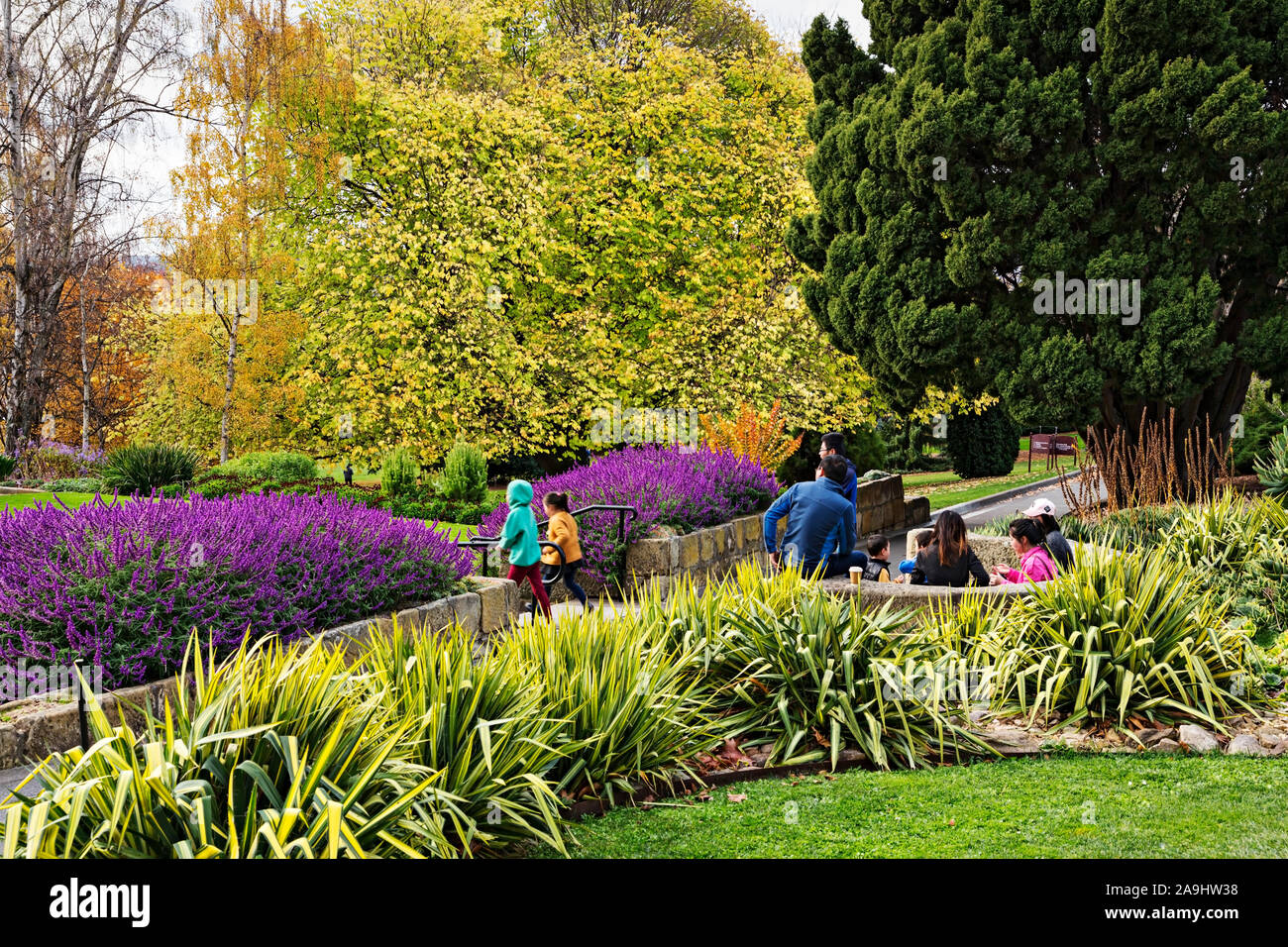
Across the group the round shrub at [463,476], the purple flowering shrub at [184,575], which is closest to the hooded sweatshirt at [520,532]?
the purple flowering shrub at [184,575]

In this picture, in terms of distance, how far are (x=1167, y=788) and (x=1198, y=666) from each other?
1.24 meters

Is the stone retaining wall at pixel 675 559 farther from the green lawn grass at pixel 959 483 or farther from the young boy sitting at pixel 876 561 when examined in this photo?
the green lawn grass at pixel 959 483

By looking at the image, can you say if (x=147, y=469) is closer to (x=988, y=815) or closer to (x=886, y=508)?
(x=886, y=508)

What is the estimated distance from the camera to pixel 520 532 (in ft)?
27.6

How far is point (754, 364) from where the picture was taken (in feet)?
65.2

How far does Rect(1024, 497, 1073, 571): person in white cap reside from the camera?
7.85 m

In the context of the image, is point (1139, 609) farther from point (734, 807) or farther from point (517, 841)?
point (517, 841)

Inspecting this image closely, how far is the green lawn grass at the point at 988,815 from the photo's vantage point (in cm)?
402

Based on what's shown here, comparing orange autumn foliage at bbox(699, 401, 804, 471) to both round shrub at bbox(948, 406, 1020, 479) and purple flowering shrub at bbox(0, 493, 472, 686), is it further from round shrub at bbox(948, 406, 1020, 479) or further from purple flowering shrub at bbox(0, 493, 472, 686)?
round shrub at bbox(948, 406, 1020, 479)

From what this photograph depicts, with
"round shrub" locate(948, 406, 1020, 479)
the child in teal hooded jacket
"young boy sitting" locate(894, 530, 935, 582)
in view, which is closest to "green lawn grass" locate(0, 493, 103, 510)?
the child in teal hooded jacket

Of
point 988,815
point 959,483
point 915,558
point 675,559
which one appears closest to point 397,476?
point 675,559

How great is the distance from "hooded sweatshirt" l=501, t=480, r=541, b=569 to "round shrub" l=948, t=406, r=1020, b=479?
853 inches

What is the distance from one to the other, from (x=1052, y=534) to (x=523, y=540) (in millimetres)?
4073

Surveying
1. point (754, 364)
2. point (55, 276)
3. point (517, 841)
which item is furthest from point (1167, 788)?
point (55, 276)
